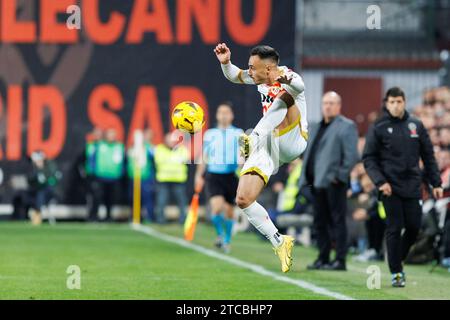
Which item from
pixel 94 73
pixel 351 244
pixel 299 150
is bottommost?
pixel 351 244

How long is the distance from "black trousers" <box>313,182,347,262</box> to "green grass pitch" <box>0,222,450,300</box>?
348 mm

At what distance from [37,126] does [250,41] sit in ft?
16.4

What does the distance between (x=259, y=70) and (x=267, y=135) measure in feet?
2.25

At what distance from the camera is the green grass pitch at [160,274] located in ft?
38.0

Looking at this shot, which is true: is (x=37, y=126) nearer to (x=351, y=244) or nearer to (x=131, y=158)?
(x=131, y=158)

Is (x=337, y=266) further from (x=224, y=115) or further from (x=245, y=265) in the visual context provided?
(x=224, y=115)

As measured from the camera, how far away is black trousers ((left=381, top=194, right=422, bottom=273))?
41.5 feet

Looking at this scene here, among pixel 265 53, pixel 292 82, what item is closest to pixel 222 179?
pixel 265 53

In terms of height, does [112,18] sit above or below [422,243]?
above

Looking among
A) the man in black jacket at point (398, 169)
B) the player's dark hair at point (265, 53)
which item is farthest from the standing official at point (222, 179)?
the player's dark hair at point (265, 53)

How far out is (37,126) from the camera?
2598 centimetres

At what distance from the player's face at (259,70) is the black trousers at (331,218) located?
447cm

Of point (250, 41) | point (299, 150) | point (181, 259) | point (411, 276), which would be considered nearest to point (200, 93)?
point (250, 41)

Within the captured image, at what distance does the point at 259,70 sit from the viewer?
10922 millimetres
